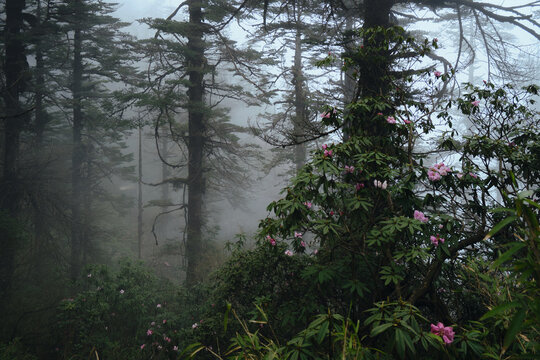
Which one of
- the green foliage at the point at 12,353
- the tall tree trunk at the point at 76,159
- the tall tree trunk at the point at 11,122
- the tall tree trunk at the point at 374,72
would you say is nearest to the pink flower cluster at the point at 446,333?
the tall tree trunk at the point at 374,72

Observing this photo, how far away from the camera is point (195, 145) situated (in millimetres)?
10008

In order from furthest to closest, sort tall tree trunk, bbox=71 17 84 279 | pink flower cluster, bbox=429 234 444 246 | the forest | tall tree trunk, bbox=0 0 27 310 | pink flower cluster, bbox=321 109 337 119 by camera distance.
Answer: tall tree trunk, bbox=71 17 84 279, tall tree trunk, bbox=0 0 27 310, pink flower cluster, bbox=321 109 337 119, pink flower cluster, bbox=429 234 444 246, the forest

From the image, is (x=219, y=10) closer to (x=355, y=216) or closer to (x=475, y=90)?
(x=475, y=90)

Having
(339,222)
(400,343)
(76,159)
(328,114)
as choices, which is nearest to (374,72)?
(328,114)

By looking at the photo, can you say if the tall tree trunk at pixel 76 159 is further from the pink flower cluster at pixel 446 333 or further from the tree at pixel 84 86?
the pink flower cluster at pixel 446 333

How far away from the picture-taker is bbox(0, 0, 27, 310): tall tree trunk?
750 centimetres

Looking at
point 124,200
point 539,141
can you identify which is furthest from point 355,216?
point 124,200

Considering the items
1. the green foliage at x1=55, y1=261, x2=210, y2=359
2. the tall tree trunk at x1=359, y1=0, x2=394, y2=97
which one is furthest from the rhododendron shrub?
the green foliage at x1=55, y1=261, x2=210, y2=359

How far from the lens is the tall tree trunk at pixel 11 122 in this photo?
7504mm

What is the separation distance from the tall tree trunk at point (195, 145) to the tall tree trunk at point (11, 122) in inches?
178

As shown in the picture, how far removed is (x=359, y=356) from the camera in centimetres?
193

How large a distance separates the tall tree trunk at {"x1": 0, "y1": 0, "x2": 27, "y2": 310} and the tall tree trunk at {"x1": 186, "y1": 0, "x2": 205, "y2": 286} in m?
4.52

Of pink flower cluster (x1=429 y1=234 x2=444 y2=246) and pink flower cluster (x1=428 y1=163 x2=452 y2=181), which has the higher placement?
pink flower cluster (x1=428 y1=163 x2=452 y2=181)

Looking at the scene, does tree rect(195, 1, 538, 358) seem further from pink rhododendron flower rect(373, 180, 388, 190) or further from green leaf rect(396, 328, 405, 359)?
green leaf rect(396, 328, 405, 359)
